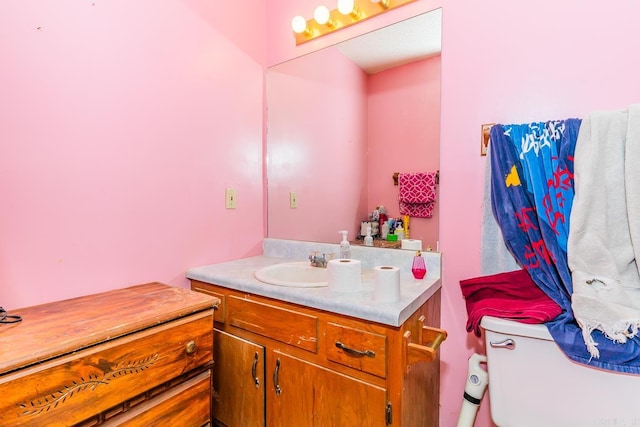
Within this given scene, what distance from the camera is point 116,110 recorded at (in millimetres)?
1219

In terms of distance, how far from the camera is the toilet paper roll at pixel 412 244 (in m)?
1.37

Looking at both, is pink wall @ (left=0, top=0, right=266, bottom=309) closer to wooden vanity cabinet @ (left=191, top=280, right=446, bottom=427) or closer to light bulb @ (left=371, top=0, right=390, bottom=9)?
wooden vanity cabinet @ (left=191, top=280, right=446, bottom=427)

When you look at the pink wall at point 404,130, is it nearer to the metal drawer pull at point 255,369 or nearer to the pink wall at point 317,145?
the pink wall at point 317,145

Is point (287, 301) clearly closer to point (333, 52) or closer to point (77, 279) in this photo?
point (77, 279)

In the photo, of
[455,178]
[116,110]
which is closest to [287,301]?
[455,178]

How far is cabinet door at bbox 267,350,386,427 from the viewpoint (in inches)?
37.6

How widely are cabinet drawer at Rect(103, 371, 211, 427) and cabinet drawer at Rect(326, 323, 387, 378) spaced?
446 millimetres

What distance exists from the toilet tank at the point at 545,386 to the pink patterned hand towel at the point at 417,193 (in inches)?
21.2

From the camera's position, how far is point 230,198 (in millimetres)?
1646

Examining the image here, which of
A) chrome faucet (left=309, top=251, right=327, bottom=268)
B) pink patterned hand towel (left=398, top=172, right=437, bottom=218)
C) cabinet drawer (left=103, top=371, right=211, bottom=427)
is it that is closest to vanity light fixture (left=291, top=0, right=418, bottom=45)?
pink patterned hand towel (left=398, top=172, right=437, bottom=218)

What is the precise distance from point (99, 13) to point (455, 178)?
149cm

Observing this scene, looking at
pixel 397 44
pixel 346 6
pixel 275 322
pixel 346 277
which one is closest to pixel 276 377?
pixel 275 322

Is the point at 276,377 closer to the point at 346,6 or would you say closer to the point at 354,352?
the point at 354,352

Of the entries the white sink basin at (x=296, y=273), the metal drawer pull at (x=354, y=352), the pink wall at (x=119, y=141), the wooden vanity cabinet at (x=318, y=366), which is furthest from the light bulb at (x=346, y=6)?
the metal drawer pull at (x=354, y=352)
